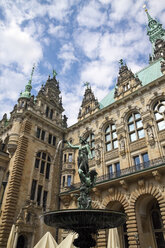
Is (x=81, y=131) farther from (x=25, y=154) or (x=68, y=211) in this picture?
(x=68, y=211)

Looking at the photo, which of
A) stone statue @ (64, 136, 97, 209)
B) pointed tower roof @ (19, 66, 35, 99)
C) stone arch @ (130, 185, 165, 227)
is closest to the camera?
stone statue @ (64, 136, 97, 209)

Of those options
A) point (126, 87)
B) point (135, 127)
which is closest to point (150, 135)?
point (135, 127)

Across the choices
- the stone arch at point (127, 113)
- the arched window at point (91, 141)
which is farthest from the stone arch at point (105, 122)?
the arched window at point (91, 141)

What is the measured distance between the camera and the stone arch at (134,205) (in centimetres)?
1568

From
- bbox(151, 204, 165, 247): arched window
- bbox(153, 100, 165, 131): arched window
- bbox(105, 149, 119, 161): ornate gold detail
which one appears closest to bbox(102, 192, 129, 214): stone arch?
bbox(151, 204, 165, 247): arched window

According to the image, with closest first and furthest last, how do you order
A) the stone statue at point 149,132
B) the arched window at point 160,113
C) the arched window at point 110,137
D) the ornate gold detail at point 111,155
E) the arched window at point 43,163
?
the stone statue at point 149,132
the arched window at point 160,113
the ornate gold detail at point 111,155
the arched window at point 110,137
the arched window at point 43,163

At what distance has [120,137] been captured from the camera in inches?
879

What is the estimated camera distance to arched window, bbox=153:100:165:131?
20.0m

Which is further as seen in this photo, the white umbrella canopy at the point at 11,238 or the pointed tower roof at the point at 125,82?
the pointed tower roof at the point at 125,82

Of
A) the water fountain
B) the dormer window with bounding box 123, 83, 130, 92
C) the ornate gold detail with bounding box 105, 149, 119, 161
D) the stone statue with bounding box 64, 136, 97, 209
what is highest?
the dormer window with bounding box 123, 83, 130, 92

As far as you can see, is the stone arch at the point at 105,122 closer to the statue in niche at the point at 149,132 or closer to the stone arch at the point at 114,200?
the statue in niche at the point at 149,132

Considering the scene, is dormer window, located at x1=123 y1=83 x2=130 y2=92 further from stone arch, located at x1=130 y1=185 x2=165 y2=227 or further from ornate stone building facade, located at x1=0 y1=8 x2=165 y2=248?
stone arch, located at x1=130 y1=185 x2=165 y2=227

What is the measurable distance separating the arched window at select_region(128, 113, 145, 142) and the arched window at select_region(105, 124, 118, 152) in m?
2.18

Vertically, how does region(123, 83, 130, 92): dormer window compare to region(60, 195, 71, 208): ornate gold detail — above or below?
above
